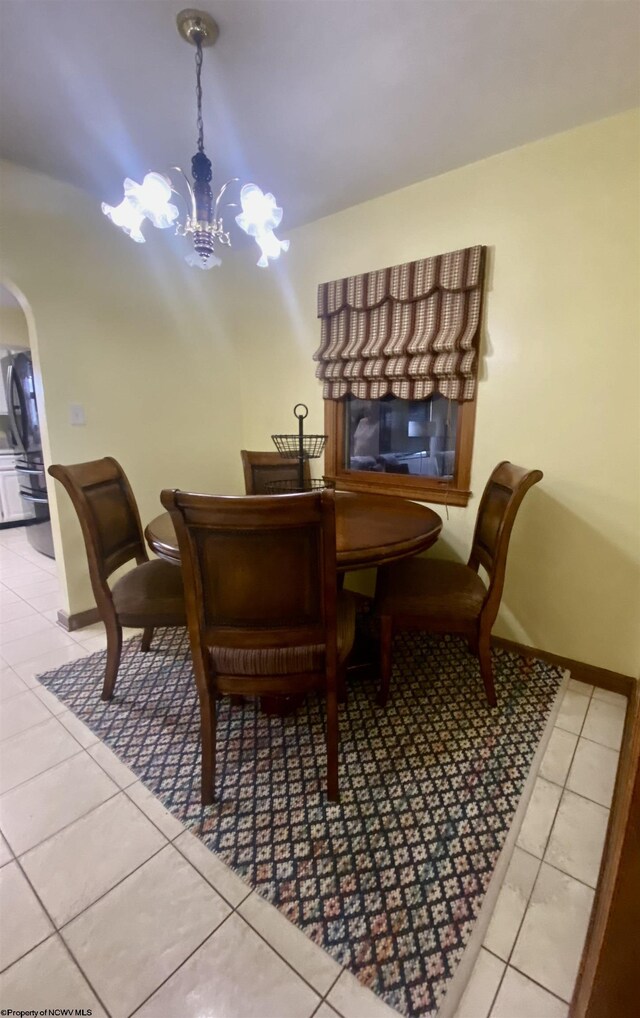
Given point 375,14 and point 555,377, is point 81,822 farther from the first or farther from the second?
point 375,14

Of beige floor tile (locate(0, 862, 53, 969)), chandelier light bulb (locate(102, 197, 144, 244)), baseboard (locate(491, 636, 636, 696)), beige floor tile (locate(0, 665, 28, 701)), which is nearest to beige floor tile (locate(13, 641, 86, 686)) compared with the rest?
beige floor tile (locate(0, 665, 28, 701))

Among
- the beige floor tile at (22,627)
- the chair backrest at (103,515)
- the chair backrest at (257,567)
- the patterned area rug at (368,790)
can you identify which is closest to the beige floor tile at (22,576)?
the beige floor tile at (22,627)

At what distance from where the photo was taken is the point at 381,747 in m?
1.57

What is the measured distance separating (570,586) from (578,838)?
103 centimetres

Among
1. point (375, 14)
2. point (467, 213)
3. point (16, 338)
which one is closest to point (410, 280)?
point (467, 213)

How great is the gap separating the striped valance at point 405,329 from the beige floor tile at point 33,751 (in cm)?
213

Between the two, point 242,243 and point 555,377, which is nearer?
point 555,377

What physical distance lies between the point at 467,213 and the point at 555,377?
2.95 ft

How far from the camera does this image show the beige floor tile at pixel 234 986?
89 cm

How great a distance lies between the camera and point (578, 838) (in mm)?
1252

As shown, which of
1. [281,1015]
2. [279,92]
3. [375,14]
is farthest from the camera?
[279,92]

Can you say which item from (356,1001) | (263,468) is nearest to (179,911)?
(356,1001)

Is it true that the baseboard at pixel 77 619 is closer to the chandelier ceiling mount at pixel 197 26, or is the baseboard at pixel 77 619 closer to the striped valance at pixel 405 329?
the striped valance at pixel 405 329

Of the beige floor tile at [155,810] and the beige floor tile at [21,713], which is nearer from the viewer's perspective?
the beige floor tile at [155,810]
